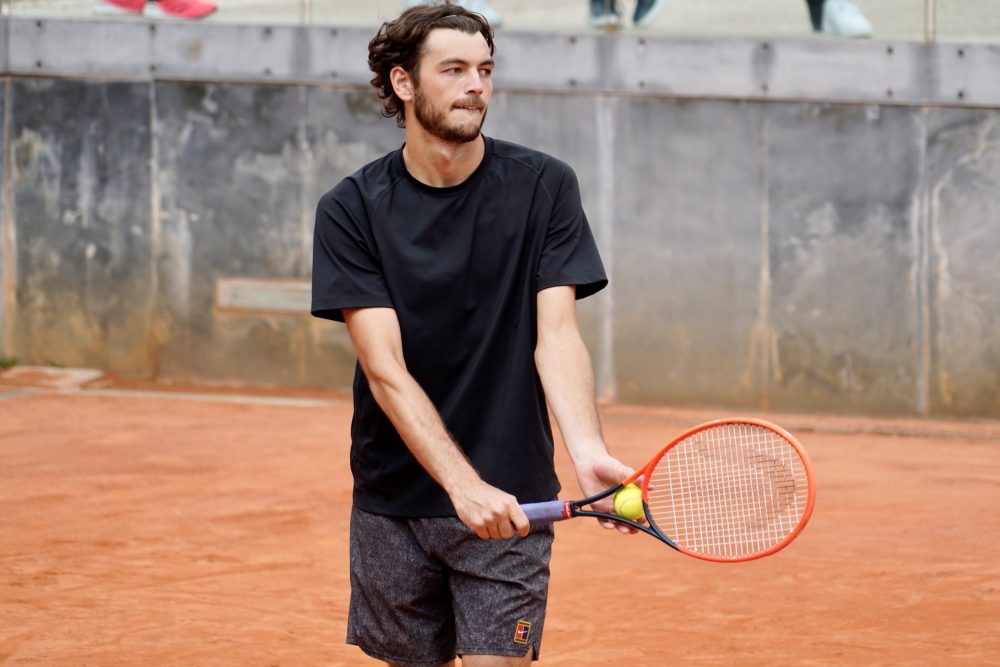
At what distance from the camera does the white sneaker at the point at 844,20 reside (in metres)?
11.9

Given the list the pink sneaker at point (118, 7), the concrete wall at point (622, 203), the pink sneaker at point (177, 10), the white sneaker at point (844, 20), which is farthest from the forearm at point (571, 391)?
the pink sneaker at point (118, 7)

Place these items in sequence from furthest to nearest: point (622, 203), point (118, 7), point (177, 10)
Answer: point (118, 7)
point (177, 10)
point (622, 203)

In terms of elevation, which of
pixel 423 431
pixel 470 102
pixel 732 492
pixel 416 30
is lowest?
pixel 732 492

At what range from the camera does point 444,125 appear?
3.18 meters

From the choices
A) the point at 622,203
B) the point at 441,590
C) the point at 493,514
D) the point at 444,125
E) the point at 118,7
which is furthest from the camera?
the point at 118,7

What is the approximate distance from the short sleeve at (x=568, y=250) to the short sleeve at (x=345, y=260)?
15.4 inches

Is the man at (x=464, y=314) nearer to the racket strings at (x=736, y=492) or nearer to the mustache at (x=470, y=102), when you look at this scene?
the mustache at (x=470, y=102)

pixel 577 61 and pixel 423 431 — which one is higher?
pixel 577 61

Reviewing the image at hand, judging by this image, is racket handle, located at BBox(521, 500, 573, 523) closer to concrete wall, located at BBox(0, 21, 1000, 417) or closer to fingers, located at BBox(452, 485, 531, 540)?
fingers, located at BBox(452, 485, 531, 540)

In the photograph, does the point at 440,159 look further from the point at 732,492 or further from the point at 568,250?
the point at 732,492

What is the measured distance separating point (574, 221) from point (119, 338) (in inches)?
390

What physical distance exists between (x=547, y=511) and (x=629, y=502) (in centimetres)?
28

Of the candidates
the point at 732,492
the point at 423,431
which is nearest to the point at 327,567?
the point at 732,492

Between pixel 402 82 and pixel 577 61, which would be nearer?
pixel 402 82
